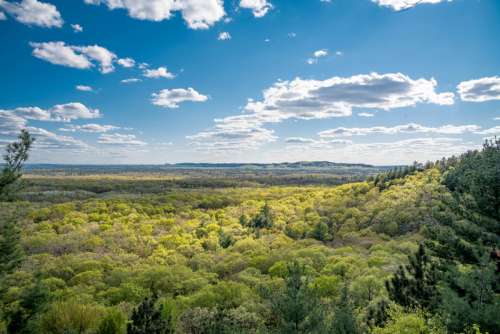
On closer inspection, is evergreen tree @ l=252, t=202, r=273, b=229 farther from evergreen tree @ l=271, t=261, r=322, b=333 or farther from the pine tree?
evergreen tree @ l=271, t=261, r=322, b=333

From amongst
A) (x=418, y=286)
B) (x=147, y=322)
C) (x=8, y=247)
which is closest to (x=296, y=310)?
(x=147, y=322)

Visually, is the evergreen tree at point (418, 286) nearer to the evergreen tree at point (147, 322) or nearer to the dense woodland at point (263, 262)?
the dense woodland at point (263, 262)

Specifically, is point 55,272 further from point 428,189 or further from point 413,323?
point 428,189

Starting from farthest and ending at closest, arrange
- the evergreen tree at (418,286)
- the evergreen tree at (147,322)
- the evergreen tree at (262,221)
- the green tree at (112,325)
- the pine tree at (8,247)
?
the evergreen tree at (262,221), the green tree at (112,325), the pine tree at (8,247), the evergreen tree at (418,286), the evergreen tree at (147,322)

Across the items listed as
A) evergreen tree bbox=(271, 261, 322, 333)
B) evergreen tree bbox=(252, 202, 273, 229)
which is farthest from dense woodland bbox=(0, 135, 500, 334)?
evergreen tree bbox=(252, 202, 273, 229)

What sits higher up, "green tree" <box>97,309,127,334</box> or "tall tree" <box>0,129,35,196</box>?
"tall tree" <box>0,129,35,196</box>

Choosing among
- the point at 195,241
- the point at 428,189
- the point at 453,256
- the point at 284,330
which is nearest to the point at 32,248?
the point at 195,241

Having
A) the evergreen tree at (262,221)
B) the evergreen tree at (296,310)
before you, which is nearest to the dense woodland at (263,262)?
the evergreen tree at (296,310)

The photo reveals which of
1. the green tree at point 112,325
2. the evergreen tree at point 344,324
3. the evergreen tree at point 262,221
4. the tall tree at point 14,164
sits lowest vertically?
the evergreen tree at point 262,221
